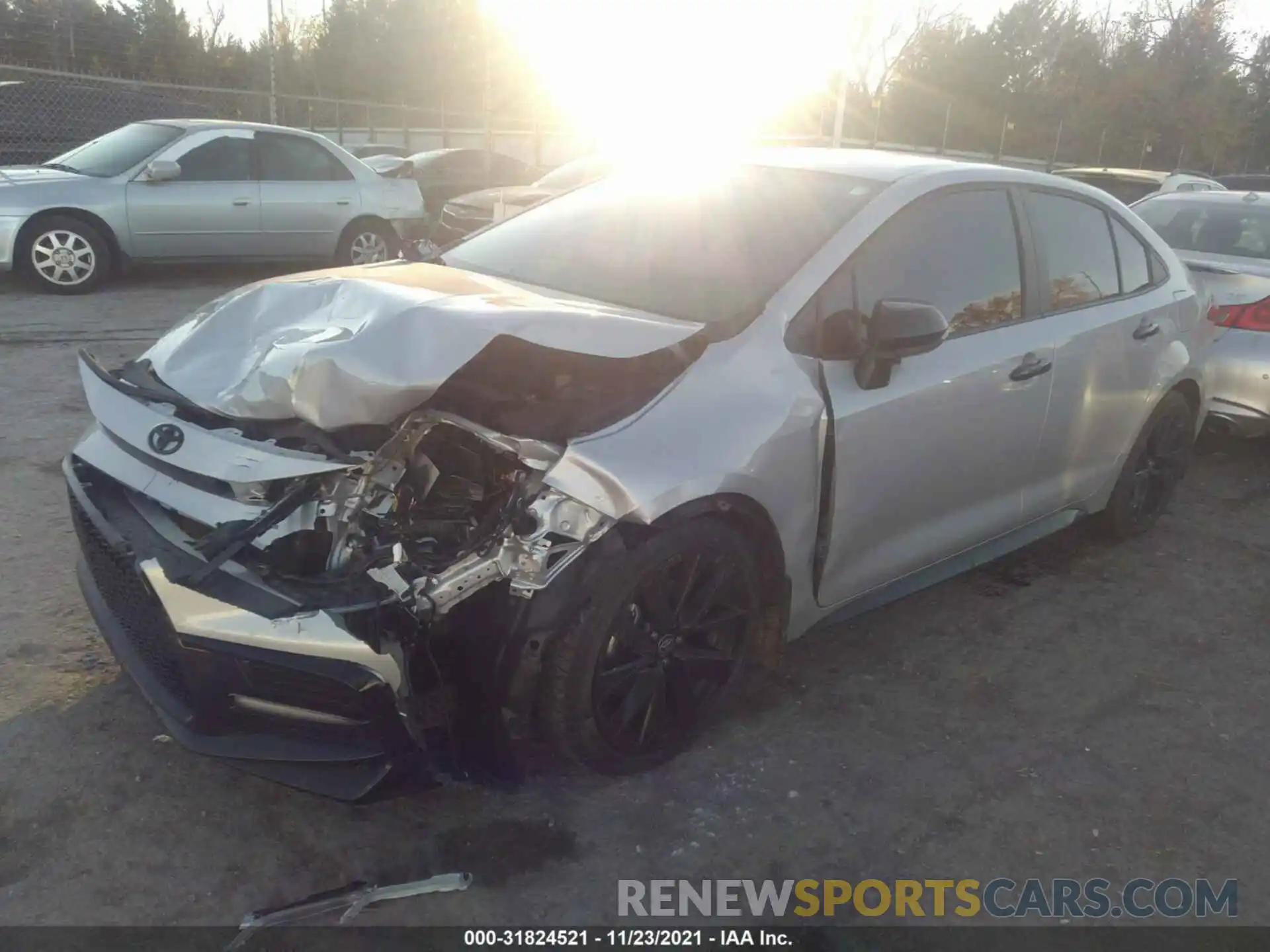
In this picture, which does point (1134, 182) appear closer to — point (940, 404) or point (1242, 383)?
point (1242, 383)

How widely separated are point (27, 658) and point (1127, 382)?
13.8 feet

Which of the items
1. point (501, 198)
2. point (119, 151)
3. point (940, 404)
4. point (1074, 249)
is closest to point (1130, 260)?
point (1074, 249)

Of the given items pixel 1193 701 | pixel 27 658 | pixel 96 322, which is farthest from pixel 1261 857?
pixel 96 322

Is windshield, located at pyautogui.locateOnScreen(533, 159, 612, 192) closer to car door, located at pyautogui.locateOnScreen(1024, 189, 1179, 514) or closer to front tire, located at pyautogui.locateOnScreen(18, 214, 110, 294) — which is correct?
front tire, located at pyautogui.locateOnScreen(18, 214, 110, 294)

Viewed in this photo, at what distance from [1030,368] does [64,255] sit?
8.14 m

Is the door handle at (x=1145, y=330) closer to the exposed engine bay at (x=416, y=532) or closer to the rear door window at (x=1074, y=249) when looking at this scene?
the rear door window at (x=1074, y=249)

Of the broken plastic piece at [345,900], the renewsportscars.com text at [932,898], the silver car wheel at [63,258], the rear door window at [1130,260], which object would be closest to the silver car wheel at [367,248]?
the silver car wheel at [63,258]

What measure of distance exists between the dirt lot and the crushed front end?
30 cm

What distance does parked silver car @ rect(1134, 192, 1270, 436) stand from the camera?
5801mm

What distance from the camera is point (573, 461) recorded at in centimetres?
259

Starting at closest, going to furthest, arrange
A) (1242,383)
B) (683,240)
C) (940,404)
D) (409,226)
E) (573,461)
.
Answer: (573,461), (940,404), (683,240), (1242,383), (409,226)

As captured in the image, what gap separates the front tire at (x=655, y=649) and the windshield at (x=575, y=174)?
6.83m

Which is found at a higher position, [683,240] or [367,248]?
[683,240]

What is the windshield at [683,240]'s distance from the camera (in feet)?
10.9
